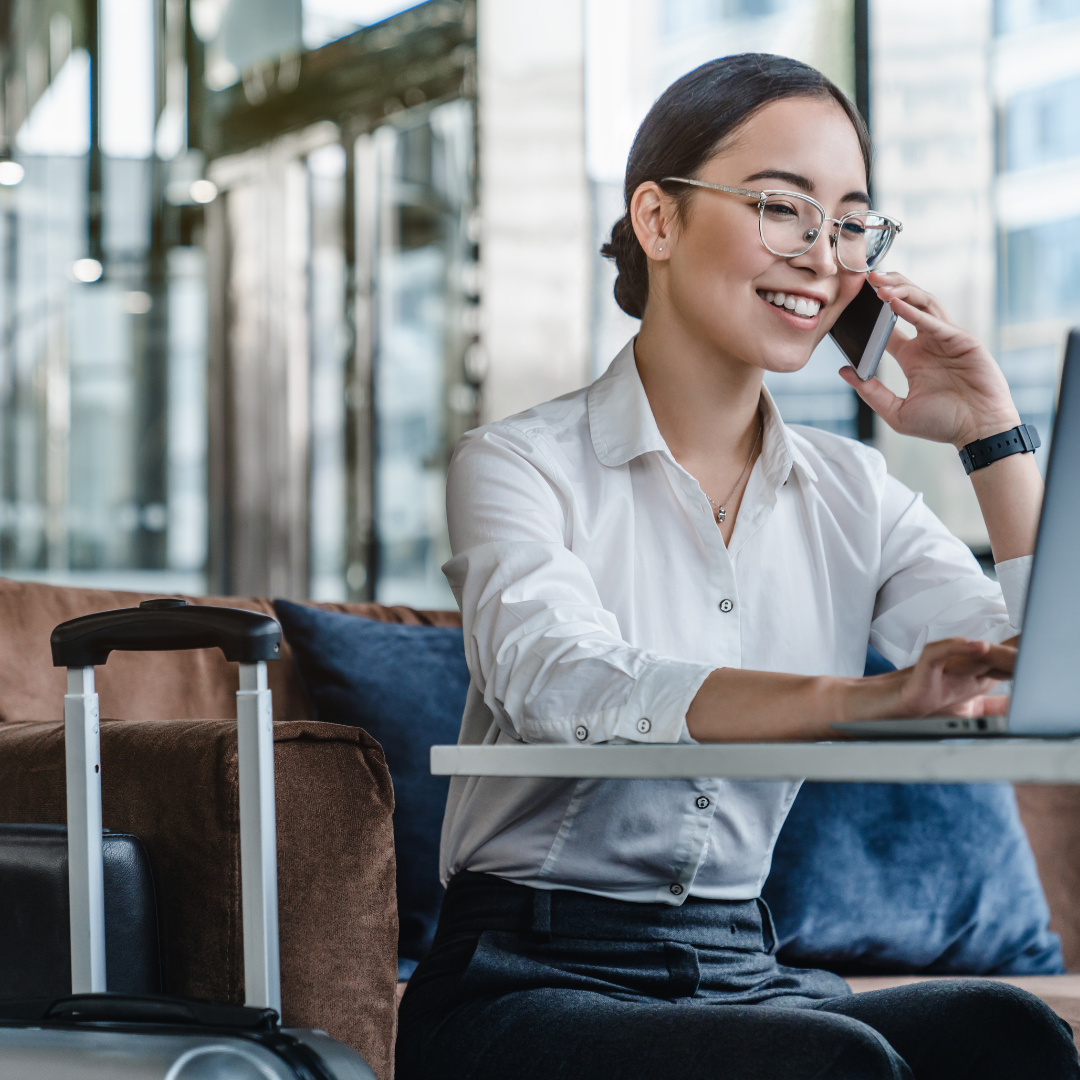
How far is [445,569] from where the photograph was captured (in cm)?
115

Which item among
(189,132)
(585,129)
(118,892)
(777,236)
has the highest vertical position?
(189,132)

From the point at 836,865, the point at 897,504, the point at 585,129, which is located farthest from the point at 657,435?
the point at 585,129

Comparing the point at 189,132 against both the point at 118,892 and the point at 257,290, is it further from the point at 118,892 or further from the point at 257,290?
the point at 118,892

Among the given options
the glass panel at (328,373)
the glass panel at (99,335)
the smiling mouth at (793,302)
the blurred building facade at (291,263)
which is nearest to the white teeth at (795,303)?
the smiling mouth at (793,302)

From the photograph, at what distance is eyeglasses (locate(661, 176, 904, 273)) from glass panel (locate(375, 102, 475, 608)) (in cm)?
343

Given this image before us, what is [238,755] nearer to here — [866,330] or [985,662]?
[985,662]

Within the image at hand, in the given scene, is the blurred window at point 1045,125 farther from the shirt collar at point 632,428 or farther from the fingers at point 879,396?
the shirt collar at point 632,428

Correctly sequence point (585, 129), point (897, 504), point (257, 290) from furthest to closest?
point (257, 290) < point (585, 129) < point (897, 504)

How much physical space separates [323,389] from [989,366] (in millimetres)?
3775

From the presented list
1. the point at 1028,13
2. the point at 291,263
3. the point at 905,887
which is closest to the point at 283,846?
the point at 905,887

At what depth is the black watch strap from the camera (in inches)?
50.8

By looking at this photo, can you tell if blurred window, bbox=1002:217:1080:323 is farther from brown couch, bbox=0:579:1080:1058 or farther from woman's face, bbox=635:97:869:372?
brown couch, bbox=0:579:1080:1058

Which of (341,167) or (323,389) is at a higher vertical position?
(341,167)

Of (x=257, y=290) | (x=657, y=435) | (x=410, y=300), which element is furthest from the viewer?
(x=257, y=290)
